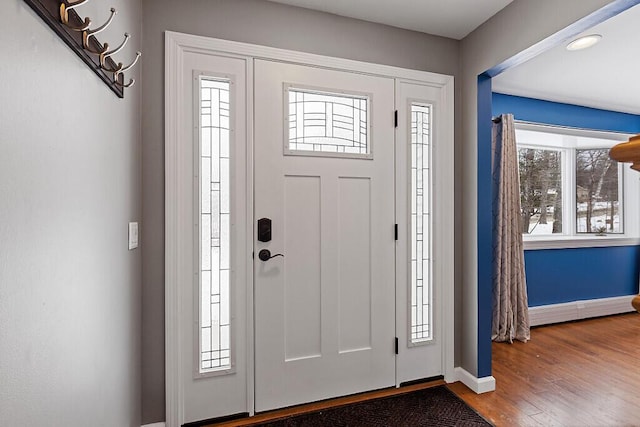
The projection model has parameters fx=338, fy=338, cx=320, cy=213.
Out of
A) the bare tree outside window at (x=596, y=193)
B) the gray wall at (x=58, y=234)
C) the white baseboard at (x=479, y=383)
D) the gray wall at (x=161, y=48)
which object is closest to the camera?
the gray wall at (x=58, y=234)

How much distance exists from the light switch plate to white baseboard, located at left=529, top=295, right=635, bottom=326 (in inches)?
148

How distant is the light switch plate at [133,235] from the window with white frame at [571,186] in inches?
146

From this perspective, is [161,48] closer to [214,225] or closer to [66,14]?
[214,225]

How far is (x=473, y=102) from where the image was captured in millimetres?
2342

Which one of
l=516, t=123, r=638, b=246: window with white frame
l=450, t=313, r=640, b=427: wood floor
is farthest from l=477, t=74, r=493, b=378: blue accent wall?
l=516, t=123, r=638, b=246: window with white frame

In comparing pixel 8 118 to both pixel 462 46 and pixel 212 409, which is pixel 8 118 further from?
pixel 462 46

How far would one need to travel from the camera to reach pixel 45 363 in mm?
789

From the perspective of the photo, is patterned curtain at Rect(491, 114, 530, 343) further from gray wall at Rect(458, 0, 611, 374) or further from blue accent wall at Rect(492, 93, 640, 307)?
gray wall at Rect(458, 0, 611, 374)

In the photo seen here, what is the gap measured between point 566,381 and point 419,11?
8.94 ft

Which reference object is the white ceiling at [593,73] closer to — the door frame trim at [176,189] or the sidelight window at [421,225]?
the sidelight window at [421,225]

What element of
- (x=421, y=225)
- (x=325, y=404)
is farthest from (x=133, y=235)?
(x=421, y=225)

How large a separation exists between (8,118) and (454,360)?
2709 mm

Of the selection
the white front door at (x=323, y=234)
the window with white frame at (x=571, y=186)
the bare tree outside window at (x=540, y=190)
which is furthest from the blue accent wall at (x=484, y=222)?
the bare tree outside window at (x=540, y=190)

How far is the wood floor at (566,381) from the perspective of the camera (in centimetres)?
201
